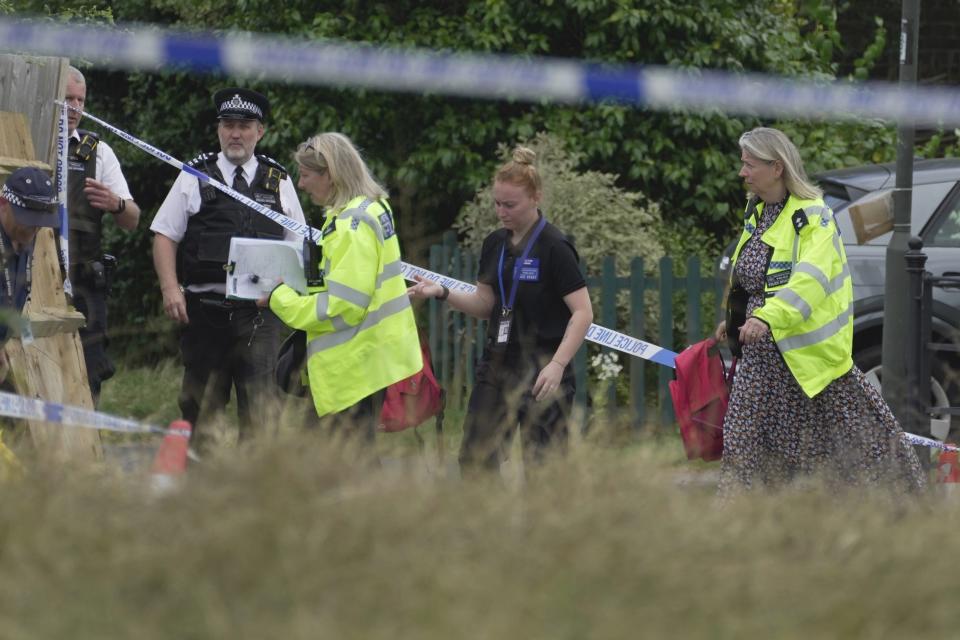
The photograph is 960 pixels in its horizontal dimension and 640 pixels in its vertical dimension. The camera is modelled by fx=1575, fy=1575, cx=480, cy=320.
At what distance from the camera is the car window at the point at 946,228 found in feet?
29.1

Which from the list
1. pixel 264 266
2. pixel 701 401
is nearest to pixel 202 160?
pixel 264 266

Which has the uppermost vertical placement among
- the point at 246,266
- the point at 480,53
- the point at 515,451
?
the point at 480,53

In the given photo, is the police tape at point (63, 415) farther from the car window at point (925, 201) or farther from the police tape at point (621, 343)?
the car window at point (925, 201)

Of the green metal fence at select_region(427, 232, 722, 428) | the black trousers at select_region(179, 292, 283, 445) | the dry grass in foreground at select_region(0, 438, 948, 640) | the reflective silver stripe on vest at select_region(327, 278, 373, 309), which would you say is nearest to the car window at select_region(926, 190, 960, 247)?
the green metal fence at select_region(427, 232, 722, 428)

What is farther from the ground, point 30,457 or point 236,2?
point 236,2

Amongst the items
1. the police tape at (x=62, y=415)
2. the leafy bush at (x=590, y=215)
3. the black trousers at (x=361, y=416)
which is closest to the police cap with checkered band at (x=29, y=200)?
the police tape at (x=62, y=415)

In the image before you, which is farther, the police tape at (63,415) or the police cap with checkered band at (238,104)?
the police cap with checkered band at (238,104)

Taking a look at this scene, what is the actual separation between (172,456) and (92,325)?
135 inches

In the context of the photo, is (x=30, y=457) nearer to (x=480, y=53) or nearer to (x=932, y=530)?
(x=932, y=530)

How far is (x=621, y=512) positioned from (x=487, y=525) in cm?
35

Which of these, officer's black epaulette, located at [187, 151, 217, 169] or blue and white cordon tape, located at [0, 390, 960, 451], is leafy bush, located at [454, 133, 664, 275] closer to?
officer's black epaulette, located at [187, 151, 217, 169]

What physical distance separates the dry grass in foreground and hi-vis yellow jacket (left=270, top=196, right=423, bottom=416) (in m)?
1.91

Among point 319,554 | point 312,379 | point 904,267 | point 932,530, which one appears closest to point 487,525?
point 319,554

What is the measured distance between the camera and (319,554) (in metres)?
3.33
